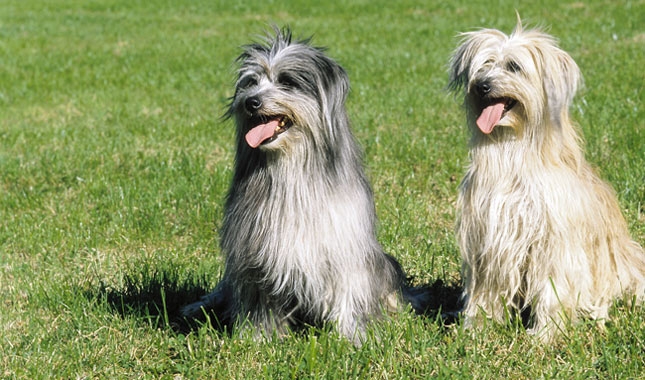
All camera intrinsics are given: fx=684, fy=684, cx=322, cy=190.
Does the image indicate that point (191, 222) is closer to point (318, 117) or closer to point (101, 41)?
point (318, 117)

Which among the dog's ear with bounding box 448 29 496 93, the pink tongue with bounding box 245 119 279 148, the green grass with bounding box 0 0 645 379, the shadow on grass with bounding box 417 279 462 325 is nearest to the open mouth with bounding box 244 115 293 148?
the pink tongue with bounding box 245 119 279 148

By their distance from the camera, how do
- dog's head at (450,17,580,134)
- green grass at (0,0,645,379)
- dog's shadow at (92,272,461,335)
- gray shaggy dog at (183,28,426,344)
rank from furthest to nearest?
dog's shadow at (92,272,461,335) < green grass at (0,0,645,379) < gray shaggy dog at (183,28,426,344) < dog's head at (450,17,580,134)

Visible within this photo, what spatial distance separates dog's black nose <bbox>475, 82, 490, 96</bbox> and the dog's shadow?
1.40m

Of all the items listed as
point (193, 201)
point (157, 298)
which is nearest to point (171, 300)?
point (157, 298)

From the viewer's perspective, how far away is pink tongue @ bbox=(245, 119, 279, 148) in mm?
3496

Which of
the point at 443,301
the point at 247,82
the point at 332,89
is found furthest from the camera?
the point at 443,301

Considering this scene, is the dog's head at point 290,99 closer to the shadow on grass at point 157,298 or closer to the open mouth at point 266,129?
the open mouth at point 266,129

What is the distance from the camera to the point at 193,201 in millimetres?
6137

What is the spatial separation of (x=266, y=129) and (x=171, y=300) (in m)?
1.70

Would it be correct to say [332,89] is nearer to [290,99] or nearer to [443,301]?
[290,99]

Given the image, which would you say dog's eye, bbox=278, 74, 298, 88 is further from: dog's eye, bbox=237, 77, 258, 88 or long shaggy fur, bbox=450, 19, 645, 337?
long shaggy fur, bbox=450, 19, 645, 337

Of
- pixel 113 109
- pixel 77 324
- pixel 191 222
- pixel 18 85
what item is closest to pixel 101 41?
pixel 18 85

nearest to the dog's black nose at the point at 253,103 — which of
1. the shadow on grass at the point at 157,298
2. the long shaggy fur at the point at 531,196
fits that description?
the long shaggy fur at the point at 531,196

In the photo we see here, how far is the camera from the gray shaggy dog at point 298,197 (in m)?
3.58
